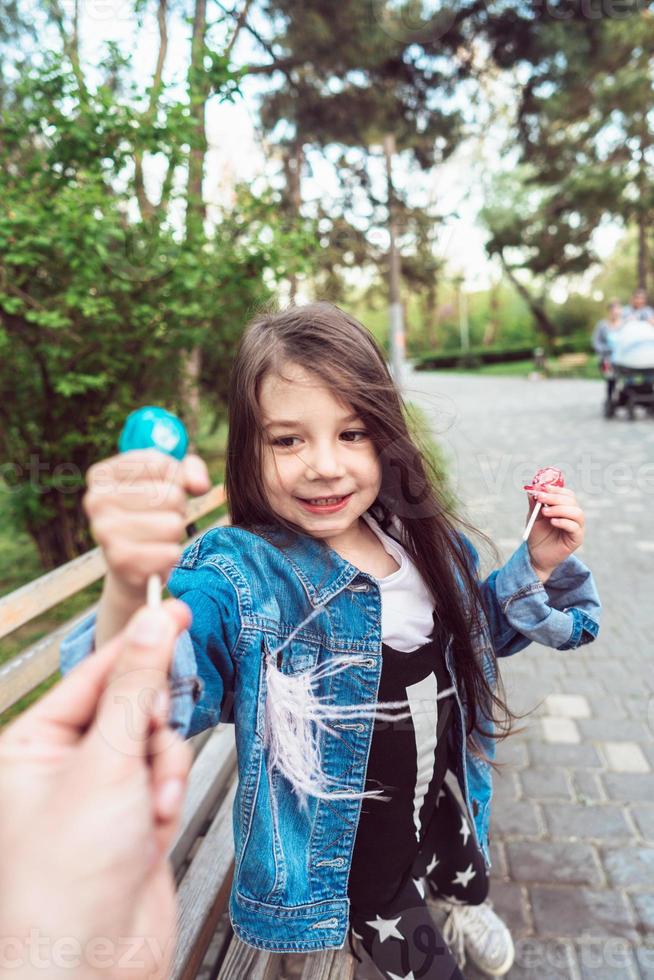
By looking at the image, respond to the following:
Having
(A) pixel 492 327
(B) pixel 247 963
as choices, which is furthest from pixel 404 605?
(A) pixel 492 327

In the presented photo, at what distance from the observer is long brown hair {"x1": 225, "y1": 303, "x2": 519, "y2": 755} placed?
127 cm

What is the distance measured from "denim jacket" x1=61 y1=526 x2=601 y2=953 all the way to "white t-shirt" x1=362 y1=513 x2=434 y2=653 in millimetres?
74

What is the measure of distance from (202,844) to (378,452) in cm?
126

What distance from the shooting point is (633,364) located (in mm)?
9133

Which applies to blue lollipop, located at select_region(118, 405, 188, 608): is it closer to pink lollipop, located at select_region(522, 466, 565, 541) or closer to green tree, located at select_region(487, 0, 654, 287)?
pink lollipop, located at select_region(522, 466, 565, 541)

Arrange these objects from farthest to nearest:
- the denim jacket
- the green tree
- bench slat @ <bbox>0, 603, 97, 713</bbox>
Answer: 1. the green tree
2. bench slat @ <bbox>0, 603, 97, 713</bbox>
3. the denim jacket

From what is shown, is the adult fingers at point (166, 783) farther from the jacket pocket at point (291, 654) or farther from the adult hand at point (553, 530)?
the adult hand at point (553, 530)

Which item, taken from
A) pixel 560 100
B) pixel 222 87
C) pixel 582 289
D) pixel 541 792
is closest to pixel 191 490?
pixel 541 792

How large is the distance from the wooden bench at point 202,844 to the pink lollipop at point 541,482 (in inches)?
41.1

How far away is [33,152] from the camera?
3385 millimetres

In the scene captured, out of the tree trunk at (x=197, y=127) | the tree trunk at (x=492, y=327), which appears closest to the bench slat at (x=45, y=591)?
the tree trunk at (x=197, y=127)

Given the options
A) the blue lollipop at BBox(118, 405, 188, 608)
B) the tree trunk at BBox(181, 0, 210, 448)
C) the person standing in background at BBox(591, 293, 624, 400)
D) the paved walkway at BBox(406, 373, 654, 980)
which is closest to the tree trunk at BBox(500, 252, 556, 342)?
the person standing in background at BBox(591, 293, 624, 400)

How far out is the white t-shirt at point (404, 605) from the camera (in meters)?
1.43

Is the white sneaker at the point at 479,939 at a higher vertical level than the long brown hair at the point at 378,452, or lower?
lower
